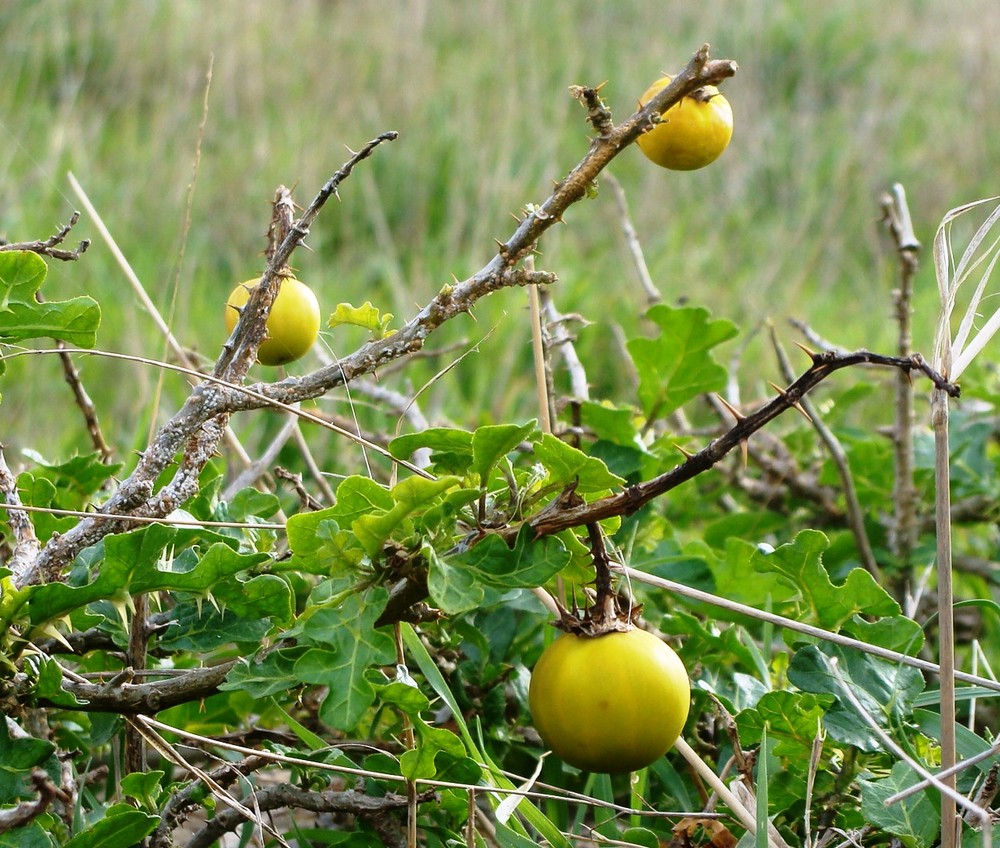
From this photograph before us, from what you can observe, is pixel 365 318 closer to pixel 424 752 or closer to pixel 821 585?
pixel 424 752

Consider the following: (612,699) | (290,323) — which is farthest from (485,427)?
(290,323)

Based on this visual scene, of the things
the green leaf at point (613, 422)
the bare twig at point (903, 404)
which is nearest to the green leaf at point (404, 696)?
the green leaf at point (613, 422)

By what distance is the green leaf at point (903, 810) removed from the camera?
983mm

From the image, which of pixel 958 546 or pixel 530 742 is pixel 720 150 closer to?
pixel 530 742

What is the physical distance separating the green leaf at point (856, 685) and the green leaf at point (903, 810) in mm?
46

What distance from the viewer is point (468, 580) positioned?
86cm

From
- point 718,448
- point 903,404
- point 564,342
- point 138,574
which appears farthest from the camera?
point 903,404

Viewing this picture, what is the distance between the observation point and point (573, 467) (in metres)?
0.88

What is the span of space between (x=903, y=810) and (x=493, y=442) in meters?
0.52

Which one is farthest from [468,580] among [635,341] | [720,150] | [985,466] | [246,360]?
[985,466]

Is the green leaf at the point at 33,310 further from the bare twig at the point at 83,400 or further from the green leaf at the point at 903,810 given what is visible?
the green leaf at the point at 903,810

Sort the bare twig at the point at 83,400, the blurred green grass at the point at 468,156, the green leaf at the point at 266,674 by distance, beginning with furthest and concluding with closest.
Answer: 1. the blurred green grass at the point at 468,156
2. the bare twig at the point at 83,400
3. the green leaf at the point at 266,674

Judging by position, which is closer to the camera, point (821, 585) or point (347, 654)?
point (347, 654)

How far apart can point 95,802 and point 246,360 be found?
500 millimetres
